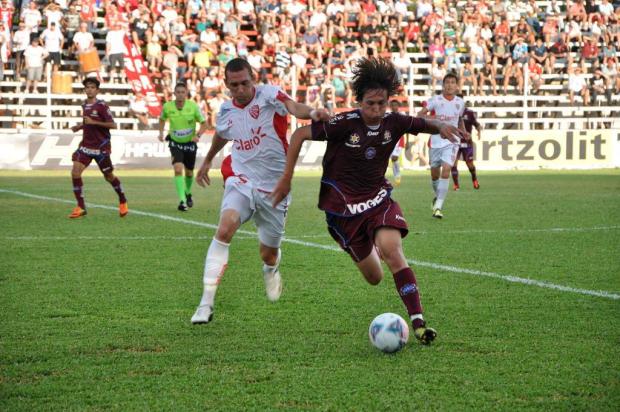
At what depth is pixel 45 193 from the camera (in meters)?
20.9

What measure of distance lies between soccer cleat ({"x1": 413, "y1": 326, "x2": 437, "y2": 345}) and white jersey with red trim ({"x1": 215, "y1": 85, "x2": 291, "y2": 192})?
2.09 meters

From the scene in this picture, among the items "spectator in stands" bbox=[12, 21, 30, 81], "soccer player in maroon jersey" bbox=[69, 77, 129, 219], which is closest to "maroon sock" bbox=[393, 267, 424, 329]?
"soccer player in maroon jersey" bbox=[69, 77, 129, 219]

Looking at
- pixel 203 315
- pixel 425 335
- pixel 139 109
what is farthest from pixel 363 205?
pixel 139 109

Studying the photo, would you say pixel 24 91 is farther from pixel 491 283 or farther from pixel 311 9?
pixel 491 283

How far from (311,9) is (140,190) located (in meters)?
13.8

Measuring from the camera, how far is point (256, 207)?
773 cm

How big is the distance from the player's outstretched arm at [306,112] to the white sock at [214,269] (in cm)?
112

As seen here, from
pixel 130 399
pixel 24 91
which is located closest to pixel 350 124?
pixel 130 399

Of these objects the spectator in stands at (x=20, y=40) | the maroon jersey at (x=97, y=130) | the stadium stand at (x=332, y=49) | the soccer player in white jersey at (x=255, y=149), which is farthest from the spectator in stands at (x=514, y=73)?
the soccer player in white jersey at (x=255, y=149)

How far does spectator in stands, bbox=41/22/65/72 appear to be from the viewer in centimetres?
2964

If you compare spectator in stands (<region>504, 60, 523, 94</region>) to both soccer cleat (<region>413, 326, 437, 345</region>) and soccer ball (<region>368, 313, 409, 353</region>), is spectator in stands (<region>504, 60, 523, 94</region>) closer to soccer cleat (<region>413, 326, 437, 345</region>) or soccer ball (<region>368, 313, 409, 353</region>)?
soccer cleat (<region>413, 326, 437, 345</region>)

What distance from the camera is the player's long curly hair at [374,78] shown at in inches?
261

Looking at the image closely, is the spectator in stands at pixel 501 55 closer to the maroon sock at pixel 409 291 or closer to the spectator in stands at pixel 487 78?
the spectator in stands at pixel 487 78

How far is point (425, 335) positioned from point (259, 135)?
2.44m
